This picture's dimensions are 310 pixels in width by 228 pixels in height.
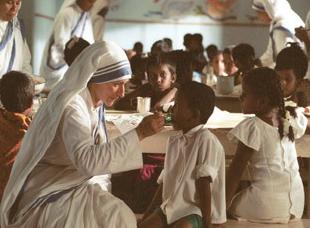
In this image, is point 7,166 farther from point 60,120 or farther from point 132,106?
point 132,106

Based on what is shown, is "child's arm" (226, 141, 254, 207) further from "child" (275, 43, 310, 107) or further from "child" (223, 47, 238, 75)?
"child" (223, 47, 238, 75)

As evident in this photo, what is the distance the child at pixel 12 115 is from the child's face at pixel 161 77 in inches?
44.2

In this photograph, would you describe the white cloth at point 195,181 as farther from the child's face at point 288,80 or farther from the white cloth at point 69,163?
the child's face at point 288,80

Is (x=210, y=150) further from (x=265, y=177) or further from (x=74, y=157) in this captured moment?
(x=74, y=157)

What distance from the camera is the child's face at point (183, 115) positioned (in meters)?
2.67

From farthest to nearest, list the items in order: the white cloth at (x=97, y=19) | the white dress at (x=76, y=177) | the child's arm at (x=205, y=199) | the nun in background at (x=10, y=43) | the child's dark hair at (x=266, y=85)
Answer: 1. the white cloth at (x=97, y=19)
2. the nun in background at (x=10, y=43)
3. the child's dark hair at (x=266, y=85)
4. the child's arm at (x=205, y=199)
5. the white dress at (x=76, y=177)

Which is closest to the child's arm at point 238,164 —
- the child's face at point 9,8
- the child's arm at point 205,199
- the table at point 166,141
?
the child's arm at point 205,199

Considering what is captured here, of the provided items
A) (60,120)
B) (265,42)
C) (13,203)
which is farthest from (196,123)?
(265,42)

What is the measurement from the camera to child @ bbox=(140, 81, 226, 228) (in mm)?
2609

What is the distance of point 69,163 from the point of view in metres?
2.49

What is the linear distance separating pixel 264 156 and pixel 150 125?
2.31 feet

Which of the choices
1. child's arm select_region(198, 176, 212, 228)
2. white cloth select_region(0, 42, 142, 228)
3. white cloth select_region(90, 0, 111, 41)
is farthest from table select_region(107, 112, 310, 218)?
white cloth select_region(90, 0, 111, 41)

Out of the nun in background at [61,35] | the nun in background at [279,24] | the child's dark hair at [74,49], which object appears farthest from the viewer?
the nun in background at [279,24]

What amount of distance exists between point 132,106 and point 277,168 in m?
1.62
